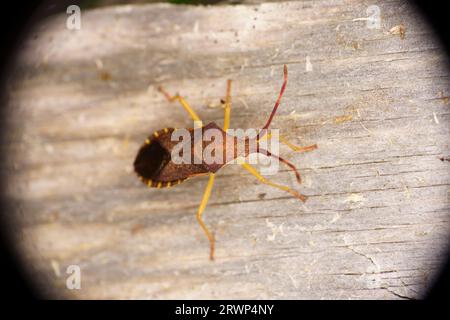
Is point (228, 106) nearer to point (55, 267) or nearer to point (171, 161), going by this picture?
point (171, 161)

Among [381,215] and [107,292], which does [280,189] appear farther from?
[107,292]

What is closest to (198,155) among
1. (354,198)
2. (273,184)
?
(273,184)

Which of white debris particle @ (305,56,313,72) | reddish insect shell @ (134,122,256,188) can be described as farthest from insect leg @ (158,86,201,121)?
white debris particle @ (305,56,313,72)

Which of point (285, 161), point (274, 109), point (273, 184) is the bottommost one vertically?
point (273, 184)

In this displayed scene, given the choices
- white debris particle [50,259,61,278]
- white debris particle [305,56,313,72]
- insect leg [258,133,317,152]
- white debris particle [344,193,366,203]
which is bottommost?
white debris particle [50,259,61,278]

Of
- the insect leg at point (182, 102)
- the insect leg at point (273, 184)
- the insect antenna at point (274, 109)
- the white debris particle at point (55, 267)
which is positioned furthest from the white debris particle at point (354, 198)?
the white debris particle at point (55, 267)

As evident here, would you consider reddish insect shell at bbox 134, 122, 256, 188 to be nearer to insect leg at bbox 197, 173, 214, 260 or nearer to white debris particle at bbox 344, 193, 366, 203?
insect leg at bbox 197, 173, 214, 260
